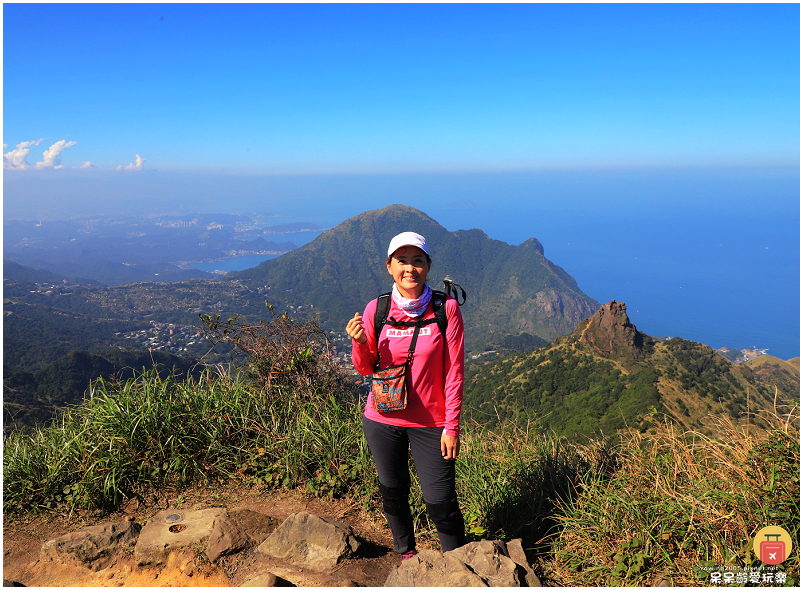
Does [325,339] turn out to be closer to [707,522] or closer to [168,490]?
[168,490]

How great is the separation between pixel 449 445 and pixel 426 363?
1.63 feet

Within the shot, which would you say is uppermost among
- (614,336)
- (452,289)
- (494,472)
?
(452,289)

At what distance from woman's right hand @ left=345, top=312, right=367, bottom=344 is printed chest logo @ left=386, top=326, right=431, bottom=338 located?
0.15m

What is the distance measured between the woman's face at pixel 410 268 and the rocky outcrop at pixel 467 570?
59.8 inches

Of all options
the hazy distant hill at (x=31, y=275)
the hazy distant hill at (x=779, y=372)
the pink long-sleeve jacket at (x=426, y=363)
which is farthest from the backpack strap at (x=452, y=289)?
the hazy distant hill at (x=31, y=275)

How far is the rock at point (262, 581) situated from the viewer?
2463 millimetres

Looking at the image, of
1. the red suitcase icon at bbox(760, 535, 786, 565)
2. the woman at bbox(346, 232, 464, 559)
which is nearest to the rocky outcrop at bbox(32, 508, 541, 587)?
the woman at bbox(346, 232, 464, 559)

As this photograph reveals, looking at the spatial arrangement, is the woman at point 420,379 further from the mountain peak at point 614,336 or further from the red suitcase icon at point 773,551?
the mountain peak at point 614,336

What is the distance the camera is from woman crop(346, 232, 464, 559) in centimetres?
259

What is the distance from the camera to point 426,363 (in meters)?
2.61

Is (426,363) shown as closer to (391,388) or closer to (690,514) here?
(391,388)

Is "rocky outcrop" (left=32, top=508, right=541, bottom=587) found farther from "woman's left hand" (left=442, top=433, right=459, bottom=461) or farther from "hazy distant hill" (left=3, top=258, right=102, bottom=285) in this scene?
"hazy distant hill" (left=3, top=258, right=102, bottom=285)

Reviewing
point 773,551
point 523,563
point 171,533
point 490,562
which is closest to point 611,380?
point 773,551

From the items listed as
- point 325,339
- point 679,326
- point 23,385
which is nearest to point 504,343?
point 23,385
